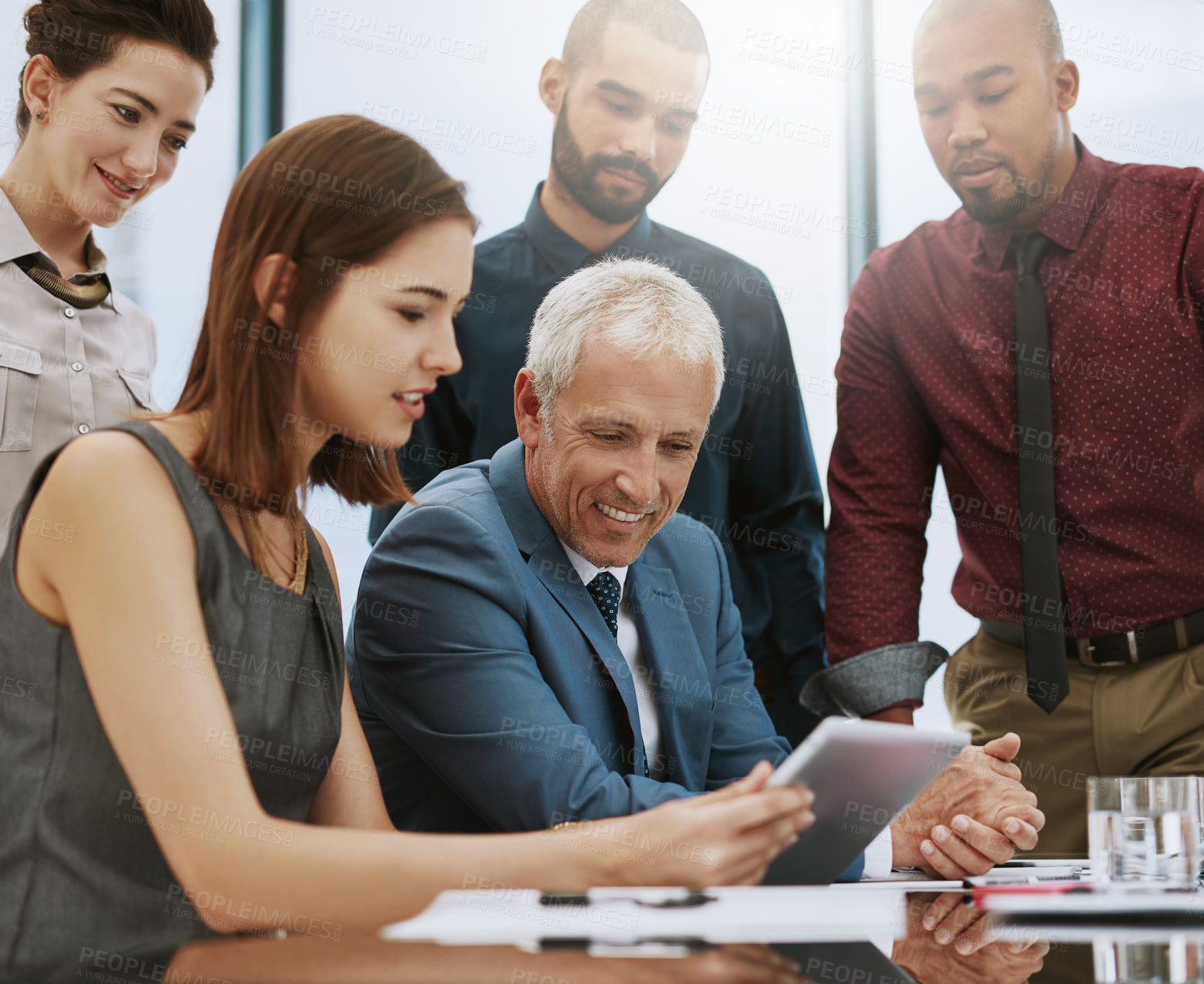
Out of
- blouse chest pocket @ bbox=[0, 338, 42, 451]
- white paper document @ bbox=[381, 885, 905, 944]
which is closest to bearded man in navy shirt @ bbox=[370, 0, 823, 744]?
blouse chest pocket @ bbox=[0, 338, 42, 451]

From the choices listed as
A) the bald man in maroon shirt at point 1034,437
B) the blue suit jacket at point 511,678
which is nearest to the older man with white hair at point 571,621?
the blue suit jacket at point 511,678

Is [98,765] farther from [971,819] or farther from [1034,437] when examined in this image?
[1034,437]

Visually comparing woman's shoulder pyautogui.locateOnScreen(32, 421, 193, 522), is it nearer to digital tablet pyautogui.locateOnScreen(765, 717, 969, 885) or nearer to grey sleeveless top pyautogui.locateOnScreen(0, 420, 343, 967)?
grey sleeveless top pyautogui.locateOnScreen(0, 420, 343, 967)

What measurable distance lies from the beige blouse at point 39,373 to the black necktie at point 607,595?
0.94 m

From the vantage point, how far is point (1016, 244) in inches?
97.2


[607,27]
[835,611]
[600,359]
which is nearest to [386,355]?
[600,359]

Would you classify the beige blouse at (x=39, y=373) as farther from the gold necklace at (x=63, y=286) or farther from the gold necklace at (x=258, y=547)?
the gold necklace at (x=258, y=547)

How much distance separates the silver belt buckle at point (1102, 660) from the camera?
2303 mm

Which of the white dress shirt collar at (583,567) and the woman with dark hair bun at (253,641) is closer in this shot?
the woman with dark hair bun at (253,641)

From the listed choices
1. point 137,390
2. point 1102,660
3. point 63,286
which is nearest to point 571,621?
point 137,390

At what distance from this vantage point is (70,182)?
2.03 m

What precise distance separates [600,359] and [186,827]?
893 millimetres

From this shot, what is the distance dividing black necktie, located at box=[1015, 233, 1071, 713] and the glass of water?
990mm

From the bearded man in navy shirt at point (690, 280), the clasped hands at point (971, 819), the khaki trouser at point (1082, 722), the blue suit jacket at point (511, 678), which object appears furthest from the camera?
the bearded man in navy shirt at point (690, 280)
